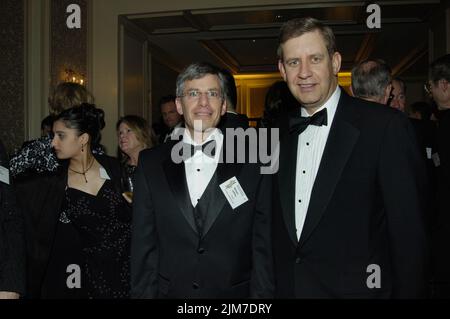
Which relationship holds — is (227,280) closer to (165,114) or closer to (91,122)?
(91,122)

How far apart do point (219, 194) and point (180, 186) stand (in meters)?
0.16

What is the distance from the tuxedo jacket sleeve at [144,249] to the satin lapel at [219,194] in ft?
0.73

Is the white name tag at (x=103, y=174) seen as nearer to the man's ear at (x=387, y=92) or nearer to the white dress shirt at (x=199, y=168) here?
the white dress shirt at (x=199, y=168)

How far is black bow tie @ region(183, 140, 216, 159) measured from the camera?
1.82 meters

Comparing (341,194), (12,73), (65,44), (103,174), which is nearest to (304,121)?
(341,194)

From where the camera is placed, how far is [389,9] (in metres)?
6.77

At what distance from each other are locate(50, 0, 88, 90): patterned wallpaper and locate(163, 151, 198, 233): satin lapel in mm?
4368

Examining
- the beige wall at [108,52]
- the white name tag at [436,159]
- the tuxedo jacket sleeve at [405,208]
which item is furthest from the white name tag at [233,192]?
the beige wall at [108,52]

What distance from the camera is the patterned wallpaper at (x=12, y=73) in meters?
4.87

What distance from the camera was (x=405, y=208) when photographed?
150 cm

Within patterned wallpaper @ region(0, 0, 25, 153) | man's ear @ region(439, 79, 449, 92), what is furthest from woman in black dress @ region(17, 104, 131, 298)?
patterned wallpaper @ region(0, 0, 25, 153)

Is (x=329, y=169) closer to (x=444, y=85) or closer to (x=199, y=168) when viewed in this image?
(x=199, y=168)

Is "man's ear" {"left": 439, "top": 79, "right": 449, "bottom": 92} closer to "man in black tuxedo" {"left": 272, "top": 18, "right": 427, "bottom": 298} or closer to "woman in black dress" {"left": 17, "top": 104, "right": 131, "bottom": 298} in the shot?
"man in black tuxedo" {"left": 272, "top": 18, "right": 427, "bottom": 298}
